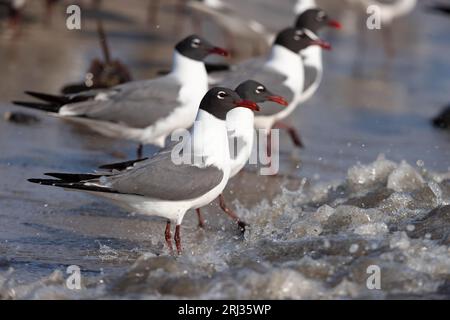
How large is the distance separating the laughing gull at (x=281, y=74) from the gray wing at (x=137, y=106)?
0.83m

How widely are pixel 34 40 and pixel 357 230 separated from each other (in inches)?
288

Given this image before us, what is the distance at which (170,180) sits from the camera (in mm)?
6832

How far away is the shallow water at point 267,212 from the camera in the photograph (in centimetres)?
604

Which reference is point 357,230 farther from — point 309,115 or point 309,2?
point 309,2

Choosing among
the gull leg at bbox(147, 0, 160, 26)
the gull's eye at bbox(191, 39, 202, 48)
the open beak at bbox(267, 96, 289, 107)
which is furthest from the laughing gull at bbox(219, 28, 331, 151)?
the gull leg at bbox(147, 0, 160, 26)

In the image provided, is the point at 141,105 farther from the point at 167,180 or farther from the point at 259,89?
the point at 167,180

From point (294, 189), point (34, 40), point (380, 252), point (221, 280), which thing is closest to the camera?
point (221, 280)

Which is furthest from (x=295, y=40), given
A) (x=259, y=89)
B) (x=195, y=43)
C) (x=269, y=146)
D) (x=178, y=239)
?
(x=178, y=239)

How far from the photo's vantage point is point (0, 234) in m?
6.98

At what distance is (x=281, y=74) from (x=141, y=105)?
1665mm

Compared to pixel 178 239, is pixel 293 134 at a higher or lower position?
lower

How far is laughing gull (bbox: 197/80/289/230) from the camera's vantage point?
306 inches

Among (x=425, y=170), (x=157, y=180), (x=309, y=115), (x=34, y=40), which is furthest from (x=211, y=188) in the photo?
(x=34, y=40)

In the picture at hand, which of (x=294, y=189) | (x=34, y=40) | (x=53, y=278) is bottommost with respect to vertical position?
(x=34, y=40)
